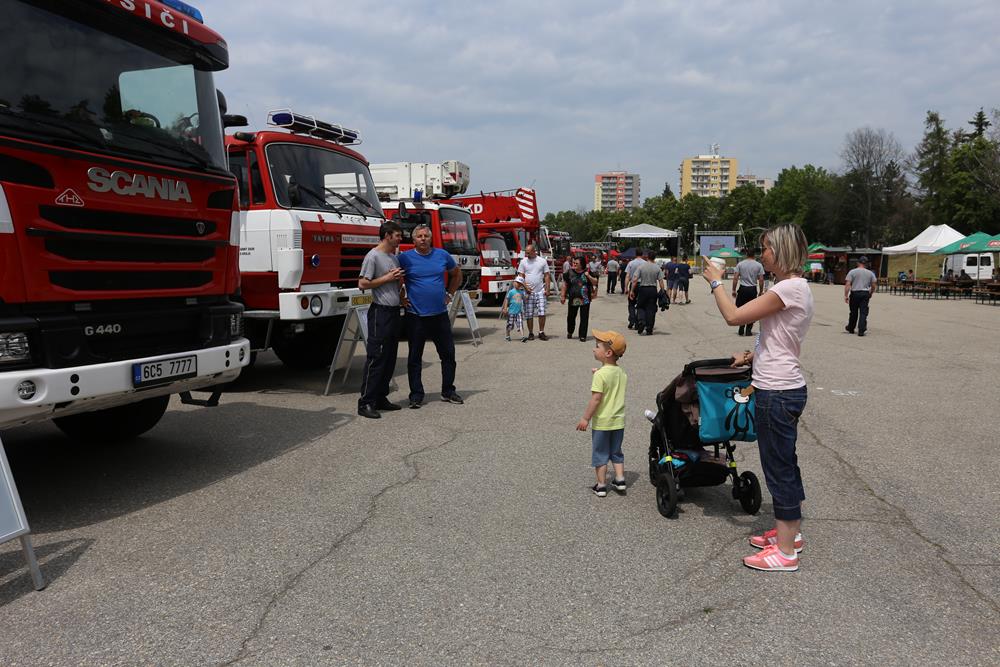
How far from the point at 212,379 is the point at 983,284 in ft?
103

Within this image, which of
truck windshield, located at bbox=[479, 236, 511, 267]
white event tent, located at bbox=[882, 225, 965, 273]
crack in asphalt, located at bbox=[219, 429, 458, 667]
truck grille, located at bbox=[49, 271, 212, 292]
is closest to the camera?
crack in asphalt, located at bbox=[219, 429, 458, 667]

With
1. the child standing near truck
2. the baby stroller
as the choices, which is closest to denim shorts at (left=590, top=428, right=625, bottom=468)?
the baby stroller

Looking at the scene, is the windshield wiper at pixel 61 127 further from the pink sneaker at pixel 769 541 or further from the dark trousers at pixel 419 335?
the pink sneaker at pixel 769 541

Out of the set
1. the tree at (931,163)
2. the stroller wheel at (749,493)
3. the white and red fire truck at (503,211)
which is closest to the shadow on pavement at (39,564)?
the stroller wheel at (749,493)

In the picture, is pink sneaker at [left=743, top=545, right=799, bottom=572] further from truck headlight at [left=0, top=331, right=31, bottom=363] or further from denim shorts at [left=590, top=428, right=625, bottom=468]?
truck headlight at [left=0, top=331, right=31, bottom=363]

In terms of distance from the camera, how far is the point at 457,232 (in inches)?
616

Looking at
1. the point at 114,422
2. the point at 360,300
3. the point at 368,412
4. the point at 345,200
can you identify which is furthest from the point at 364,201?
the point at 114,422

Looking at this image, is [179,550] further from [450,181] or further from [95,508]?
[450,181]

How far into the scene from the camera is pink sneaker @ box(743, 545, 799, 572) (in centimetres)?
371

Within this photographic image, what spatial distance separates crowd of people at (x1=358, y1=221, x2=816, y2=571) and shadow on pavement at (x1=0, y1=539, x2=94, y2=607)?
295 cm

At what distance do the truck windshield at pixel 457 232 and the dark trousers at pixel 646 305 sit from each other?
3.78 metres

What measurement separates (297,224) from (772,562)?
5975 millimetres

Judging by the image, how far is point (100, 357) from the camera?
14.3ft

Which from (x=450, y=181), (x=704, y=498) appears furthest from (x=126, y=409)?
(x=450, y=181)
